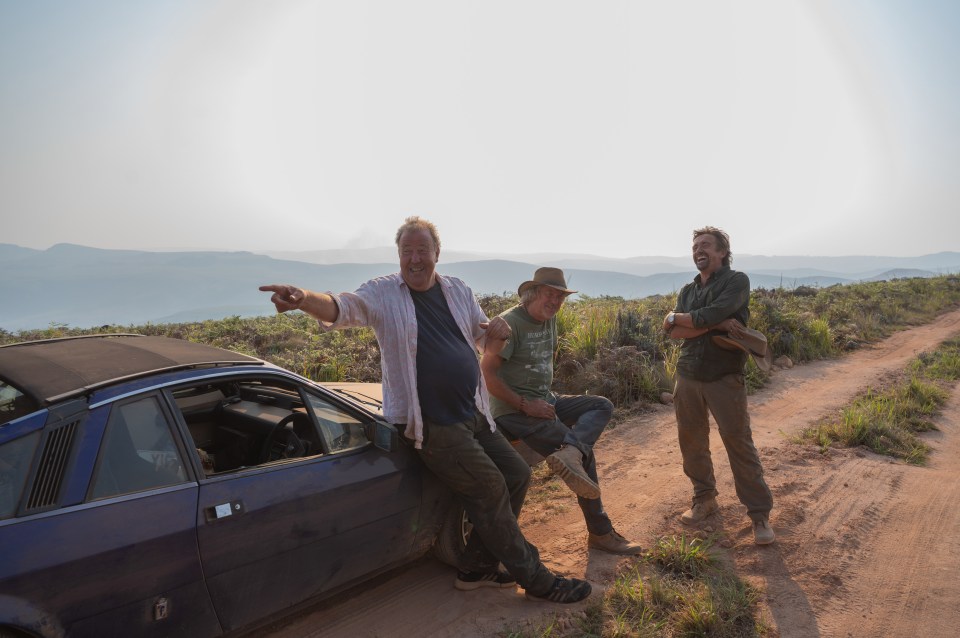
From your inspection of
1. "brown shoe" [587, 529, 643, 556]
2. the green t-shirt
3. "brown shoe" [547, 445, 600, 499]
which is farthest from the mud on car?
"brown shoe" [587, 529, 643, 556]

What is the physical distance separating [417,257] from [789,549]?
3355mm

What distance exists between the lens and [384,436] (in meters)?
3.16

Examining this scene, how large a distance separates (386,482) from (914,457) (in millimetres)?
5578

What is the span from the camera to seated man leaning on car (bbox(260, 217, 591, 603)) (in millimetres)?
3137

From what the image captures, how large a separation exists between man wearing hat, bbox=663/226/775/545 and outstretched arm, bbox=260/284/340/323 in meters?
2.55

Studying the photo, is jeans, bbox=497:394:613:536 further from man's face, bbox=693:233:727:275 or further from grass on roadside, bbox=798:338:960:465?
grass on roadside, bbox=798:338:960:465

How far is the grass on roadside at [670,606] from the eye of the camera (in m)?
3.00

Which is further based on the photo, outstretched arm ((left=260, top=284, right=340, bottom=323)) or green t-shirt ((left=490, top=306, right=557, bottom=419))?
green t-shirt ((left=490, top=306, right=557, bottom=419))

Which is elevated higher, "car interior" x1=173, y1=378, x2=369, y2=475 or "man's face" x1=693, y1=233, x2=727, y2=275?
"man's face" x1=693, y1=233, x2=727, y2=275

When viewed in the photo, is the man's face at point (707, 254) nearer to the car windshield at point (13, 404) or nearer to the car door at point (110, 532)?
the car door at point (110, 532)

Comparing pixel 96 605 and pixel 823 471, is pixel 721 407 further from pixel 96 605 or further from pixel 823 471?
pixel 96 605

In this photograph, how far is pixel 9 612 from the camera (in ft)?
6.14

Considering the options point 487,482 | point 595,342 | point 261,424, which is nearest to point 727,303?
point 487,482

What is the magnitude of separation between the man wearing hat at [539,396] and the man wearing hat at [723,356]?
79cm
